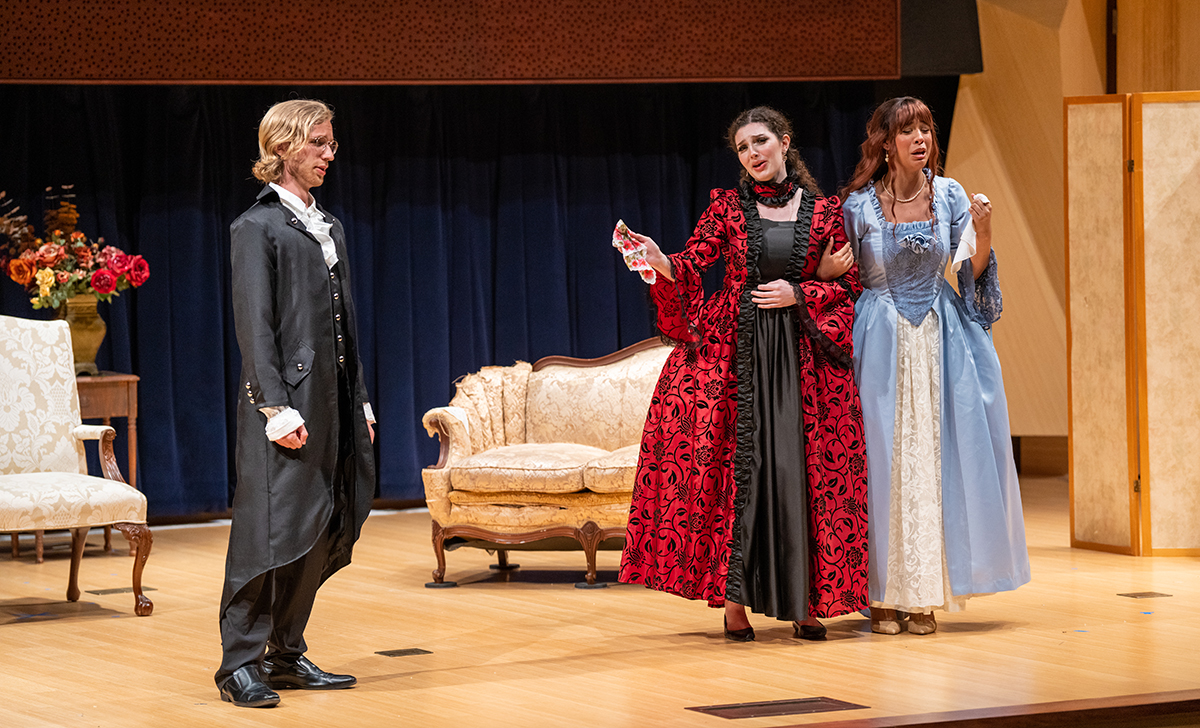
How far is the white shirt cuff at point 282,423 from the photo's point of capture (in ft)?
10.8

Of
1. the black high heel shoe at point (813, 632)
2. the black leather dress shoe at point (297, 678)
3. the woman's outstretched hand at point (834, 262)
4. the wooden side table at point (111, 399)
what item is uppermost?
the woman's outstretched hand at point (834, 262)

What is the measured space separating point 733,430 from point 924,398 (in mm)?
573

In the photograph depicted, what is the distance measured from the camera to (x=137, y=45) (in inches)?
269

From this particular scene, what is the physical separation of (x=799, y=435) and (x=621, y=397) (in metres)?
1.97

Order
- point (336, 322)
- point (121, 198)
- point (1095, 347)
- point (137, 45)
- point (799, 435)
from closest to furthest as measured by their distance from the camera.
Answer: point (336, 322)
point (799, 435)
point (1095, 347)
point (137, 45)
point (121, 198)

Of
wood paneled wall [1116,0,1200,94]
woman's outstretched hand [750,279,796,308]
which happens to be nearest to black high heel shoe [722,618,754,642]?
woman's outstretched hand [750,279,796,308]

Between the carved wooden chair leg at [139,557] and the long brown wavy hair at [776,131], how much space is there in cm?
239

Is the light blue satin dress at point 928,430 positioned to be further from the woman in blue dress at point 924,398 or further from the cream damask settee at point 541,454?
the cream damask settee at point 541,454

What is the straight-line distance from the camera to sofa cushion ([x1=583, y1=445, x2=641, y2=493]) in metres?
5.38

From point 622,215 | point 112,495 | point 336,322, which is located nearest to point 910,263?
point 336,322

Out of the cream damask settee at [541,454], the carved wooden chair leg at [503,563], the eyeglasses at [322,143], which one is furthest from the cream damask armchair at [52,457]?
the eyeglasses at [322,143]

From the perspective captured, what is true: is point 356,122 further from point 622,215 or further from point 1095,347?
point 1095,347

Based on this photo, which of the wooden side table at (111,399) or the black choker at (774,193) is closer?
the black choker at (774,193)

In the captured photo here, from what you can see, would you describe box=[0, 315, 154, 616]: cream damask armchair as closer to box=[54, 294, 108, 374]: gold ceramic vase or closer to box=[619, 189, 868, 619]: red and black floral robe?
box=[54, 294, 108, 374]: gold ceramic vase
